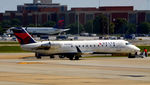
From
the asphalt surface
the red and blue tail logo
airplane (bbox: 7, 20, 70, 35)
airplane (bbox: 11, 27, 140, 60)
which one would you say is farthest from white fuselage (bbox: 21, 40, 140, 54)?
airplane (bbox: 7, 20, 70, 35)

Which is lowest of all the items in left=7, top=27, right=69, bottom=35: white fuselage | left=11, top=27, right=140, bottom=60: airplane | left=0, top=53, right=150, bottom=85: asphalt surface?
left=7, top=27, right=69, bottom=35: white fuselage

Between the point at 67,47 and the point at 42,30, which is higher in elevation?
the point at 67,47

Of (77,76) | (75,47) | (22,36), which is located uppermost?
(22,36)

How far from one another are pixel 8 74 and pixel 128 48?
30.7 metres

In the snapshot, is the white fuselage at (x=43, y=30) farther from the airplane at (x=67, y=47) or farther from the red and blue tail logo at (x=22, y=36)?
the airplane at (x=67, y=47)

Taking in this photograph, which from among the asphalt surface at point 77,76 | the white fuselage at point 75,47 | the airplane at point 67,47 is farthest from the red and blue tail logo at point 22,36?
the asphalt surface at point 77,76

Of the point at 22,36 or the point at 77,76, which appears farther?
the point at 22,36

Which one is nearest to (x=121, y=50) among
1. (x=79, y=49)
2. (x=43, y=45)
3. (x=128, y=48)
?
(x=128, y=48)

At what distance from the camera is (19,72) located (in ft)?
165

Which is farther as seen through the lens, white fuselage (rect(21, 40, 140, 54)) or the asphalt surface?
white fuselage (rect(21, 40, 140, 54))

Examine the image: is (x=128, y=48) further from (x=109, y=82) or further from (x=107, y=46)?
(x=109, y=82)

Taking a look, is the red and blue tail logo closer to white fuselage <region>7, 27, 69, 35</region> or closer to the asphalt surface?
the asphalt surface

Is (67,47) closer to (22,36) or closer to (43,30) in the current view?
(22,36)

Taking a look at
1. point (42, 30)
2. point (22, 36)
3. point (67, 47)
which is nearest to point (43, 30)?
point (42, 30)
